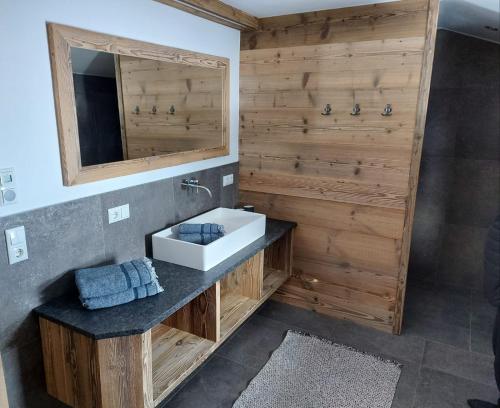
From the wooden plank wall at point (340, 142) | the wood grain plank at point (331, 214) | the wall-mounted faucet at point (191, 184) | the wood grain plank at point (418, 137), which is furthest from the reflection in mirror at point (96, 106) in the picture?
the wood grain plank at point (418, 137)

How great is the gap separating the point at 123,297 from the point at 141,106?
1.10 meters

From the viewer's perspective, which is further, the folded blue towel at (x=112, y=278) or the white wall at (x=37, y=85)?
the folded blue towel at (x=112, y=278)

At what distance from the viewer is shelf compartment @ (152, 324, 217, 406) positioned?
1831 millimetres

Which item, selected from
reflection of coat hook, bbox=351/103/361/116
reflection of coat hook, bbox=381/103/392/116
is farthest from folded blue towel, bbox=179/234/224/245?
reflection of coat hook, bbox=381/103/392/116

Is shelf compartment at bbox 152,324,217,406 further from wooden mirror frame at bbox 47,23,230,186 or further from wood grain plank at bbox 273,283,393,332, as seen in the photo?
wood grain plank at bbox 273,283,393,332

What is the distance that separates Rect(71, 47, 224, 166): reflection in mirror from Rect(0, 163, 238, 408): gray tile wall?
0.26 m

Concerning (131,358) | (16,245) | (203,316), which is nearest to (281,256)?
(203,316)

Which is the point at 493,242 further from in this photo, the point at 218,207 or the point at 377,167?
the point at 218,207

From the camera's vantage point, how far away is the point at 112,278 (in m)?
1.74

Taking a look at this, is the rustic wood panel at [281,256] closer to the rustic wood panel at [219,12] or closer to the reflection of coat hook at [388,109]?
the reflection of coat hook at [388,109]

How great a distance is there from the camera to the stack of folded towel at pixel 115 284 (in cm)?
169

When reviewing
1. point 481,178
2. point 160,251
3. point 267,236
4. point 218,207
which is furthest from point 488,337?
point 160,251

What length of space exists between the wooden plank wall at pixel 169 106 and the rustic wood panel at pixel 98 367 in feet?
3.21

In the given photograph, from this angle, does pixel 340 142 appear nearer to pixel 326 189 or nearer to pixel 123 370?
pixel 326 189
